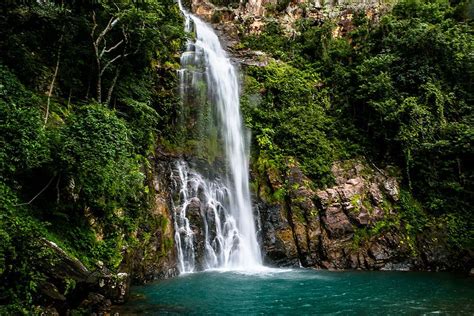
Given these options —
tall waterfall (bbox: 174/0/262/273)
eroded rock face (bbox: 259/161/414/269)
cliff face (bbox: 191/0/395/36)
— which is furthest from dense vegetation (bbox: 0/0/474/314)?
eroded rock face (bbox: 259/161/414/269)

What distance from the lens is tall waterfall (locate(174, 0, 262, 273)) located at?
14578 mm

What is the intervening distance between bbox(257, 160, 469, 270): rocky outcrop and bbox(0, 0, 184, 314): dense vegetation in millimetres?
5721

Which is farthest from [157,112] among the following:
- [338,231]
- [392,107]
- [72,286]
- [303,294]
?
[392,107]

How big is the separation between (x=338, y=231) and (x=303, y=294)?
5.49 m

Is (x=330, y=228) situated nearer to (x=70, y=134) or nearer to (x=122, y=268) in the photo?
(x=122, y=268)

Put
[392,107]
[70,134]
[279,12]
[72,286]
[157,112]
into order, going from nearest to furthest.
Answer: [72,286]
[70,134]
[157,112]
[392,107]
[279,12]

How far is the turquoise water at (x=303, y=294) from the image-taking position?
30.6 feet

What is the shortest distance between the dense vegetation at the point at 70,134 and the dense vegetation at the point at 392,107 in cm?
679

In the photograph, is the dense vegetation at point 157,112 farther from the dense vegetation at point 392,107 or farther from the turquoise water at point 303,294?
the turquoise water at point 303,294

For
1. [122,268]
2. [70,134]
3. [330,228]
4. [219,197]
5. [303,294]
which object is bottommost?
[303,294]

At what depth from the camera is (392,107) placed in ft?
61.1

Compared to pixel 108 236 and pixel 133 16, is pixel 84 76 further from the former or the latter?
pixel 108 236

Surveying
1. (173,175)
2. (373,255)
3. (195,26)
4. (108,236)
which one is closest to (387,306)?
(373,255)

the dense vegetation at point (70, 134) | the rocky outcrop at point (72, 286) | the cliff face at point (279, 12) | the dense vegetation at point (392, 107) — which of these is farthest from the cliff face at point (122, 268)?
the cliff face at point (279, 12)
